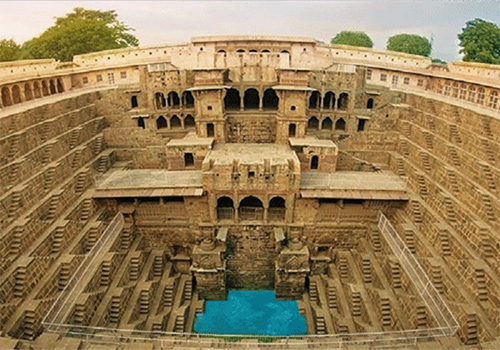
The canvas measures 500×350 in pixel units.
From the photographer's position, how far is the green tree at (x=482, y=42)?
141 feet

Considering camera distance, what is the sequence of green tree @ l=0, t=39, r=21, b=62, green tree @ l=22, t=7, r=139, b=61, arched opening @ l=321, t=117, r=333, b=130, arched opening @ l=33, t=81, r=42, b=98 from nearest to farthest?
arched opening @ l=321, t=117, r=333, b=130
arched opening @ l=33, t=81, r=42, b=98
green tree @ l=0, t=39, r=21, b=62
green tree @ l=22, t=7, r=139, b=61

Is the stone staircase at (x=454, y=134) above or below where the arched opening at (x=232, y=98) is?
below

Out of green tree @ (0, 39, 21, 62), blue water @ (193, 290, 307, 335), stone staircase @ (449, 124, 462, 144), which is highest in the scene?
green tree @ (0, 39, 21, 62)

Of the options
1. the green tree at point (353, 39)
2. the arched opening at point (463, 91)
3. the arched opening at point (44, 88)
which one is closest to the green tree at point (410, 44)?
the green tree at point (353, 39)

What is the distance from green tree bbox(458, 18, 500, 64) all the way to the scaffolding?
3785 centimetres

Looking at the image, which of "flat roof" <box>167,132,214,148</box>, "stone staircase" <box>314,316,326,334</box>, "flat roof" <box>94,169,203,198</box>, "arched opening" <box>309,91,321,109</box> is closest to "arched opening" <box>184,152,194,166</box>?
"flat roof" <box>167,132,214,148</box>

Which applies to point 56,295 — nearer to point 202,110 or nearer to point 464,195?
point 202,110

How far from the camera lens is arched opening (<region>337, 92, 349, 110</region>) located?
30.1 meters

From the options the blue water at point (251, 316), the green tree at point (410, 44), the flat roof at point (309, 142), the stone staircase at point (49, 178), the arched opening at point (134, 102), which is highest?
the green tree at point (410, 44)

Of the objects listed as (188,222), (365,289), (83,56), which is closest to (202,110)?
(188,222)

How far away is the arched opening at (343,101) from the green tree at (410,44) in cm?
4288

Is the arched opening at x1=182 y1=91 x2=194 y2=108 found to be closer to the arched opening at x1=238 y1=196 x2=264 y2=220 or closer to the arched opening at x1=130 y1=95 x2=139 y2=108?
the arched opening at x1=130 y1=95 x2=139 y2=108

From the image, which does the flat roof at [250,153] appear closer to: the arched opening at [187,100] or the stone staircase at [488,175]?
the arched opening at [187,100]

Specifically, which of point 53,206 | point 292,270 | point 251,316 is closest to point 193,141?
point 53,206
